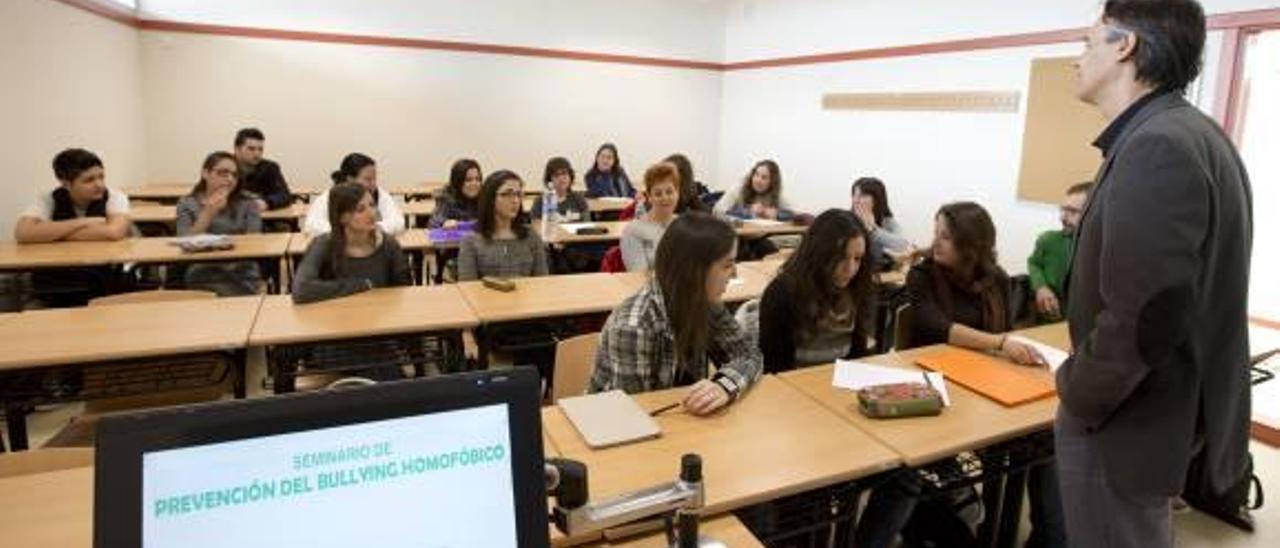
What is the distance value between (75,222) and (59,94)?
1715 millimetres

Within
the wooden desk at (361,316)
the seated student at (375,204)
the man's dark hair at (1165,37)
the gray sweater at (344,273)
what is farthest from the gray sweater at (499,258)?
the man's dark hair at (1165,37)

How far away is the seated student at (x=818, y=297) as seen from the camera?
2457 mm

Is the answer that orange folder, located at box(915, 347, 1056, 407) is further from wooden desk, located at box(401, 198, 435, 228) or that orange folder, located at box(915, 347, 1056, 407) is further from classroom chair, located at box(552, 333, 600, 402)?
wooden desk, located at box(401, 198, 435, 228)

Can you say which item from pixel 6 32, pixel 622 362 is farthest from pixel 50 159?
pixel 622 362

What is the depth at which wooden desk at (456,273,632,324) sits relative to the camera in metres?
2.99

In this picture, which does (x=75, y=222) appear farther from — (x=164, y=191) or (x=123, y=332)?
(x=164, y=191)

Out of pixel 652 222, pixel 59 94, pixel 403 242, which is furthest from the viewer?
pixel 59 94

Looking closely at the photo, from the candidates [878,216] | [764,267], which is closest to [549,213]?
[764,267]

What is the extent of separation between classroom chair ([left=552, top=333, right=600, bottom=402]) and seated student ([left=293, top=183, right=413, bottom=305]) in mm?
1274

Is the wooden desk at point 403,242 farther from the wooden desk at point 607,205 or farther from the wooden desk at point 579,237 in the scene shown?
the wooden desk at point 607,205

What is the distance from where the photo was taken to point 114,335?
2.51 m

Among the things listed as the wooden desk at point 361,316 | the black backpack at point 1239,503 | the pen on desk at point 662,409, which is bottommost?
the black backpack at point 1239,503

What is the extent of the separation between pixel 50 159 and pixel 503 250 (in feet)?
11.4

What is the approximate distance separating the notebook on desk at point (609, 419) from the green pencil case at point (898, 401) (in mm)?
566
